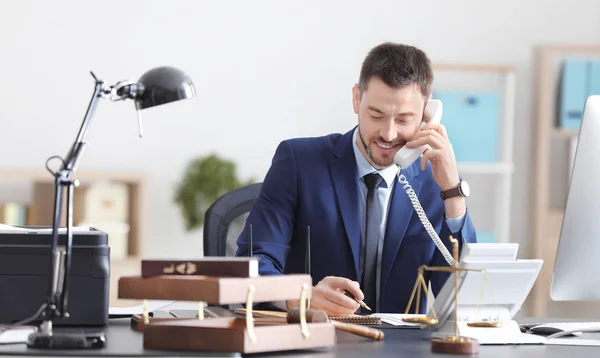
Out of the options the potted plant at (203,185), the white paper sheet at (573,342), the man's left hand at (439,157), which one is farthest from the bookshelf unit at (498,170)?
the white paper sheet at (573,342)

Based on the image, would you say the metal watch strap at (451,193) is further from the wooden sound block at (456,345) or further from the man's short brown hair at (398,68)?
the wooden sound block at (456,345)

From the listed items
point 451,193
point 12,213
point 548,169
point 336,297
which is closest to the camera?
point 336,297

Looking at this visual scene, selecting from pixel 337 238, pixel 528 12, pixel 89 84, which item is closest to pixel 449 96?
pixel 528 12

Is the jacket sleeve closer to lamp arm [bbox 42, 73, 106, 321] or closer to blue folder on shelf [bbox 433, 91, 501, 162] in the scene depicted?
lamp arm [bbox 42, 73, 106, 321]

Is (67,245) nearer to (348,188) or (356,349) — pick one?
(356,349)

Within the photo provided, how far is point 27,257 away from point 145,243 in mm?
3049

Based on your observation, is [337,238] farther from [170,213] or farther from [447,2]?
[447,2]

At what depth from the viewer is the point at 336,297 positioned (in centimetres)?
179

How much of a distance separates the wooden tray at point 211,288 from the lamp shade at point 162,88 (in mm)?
331

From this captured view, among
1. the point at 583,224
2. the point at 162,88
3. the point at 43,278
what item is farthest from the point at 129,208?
the point at 583,224

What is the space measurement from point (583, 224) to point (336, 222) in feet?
2.48

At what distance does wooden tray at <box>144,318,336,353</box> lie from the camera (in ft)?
4.46

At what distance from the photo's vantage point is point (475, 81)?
511 centimetres

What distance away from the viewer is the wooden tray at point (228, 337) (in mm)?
1359
